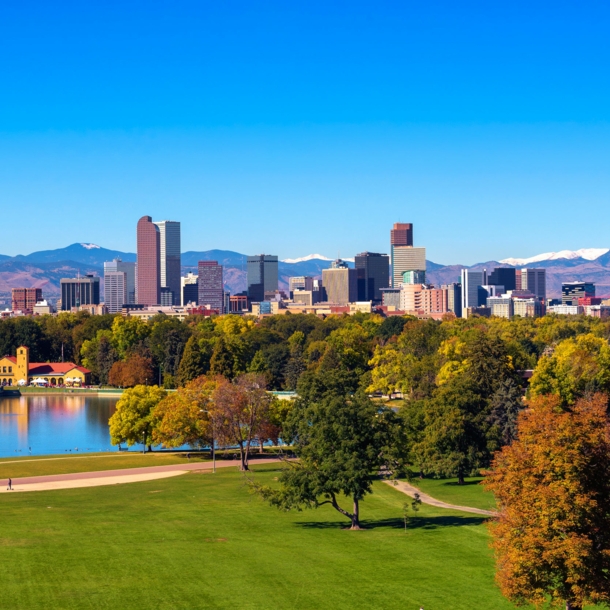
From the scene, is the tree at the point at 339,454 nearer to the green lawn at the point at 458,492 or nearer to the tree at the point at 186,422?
the green lawn at the point at 458,492

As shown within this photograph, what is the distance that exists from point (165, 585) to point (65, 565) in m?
4.33

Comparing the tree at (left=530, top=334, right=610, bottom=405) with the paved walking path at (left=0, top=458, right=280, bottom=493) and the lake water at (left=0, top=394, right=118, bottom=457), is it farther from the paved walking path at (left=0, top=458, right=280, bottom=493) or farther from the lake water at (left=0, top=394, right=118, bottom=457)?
the lake water at (left=0, top=394, right=118, bottom=457)

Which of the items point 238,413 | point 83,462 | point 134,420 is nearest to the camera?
point 238,413

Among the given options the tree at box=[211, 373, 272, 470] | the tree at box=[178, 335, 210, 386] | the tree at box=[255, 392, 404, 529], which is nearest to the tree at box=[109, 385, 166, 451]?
the tree at box=[211, 373, 272, 470]

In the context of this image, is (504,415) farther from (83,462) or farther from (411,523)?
(83,462)

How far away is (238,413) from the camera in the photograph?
63.9m

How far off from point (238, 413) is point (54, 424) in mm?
37499

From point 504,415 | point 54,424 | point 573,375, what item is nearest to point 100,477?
point 504,415

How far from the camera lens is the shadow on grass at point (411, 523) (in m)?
42.7

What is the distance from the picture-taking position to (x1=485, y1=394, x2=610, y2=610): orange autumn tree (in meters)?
26.6

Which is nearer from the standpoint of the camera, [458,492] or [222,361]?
[458,492]

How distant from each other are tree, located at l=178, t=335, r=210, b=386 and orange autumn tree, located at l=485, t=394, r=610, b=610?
92335mm

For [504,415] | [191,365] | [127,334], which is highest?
[127,334]

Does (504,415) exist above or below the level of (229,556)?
above
